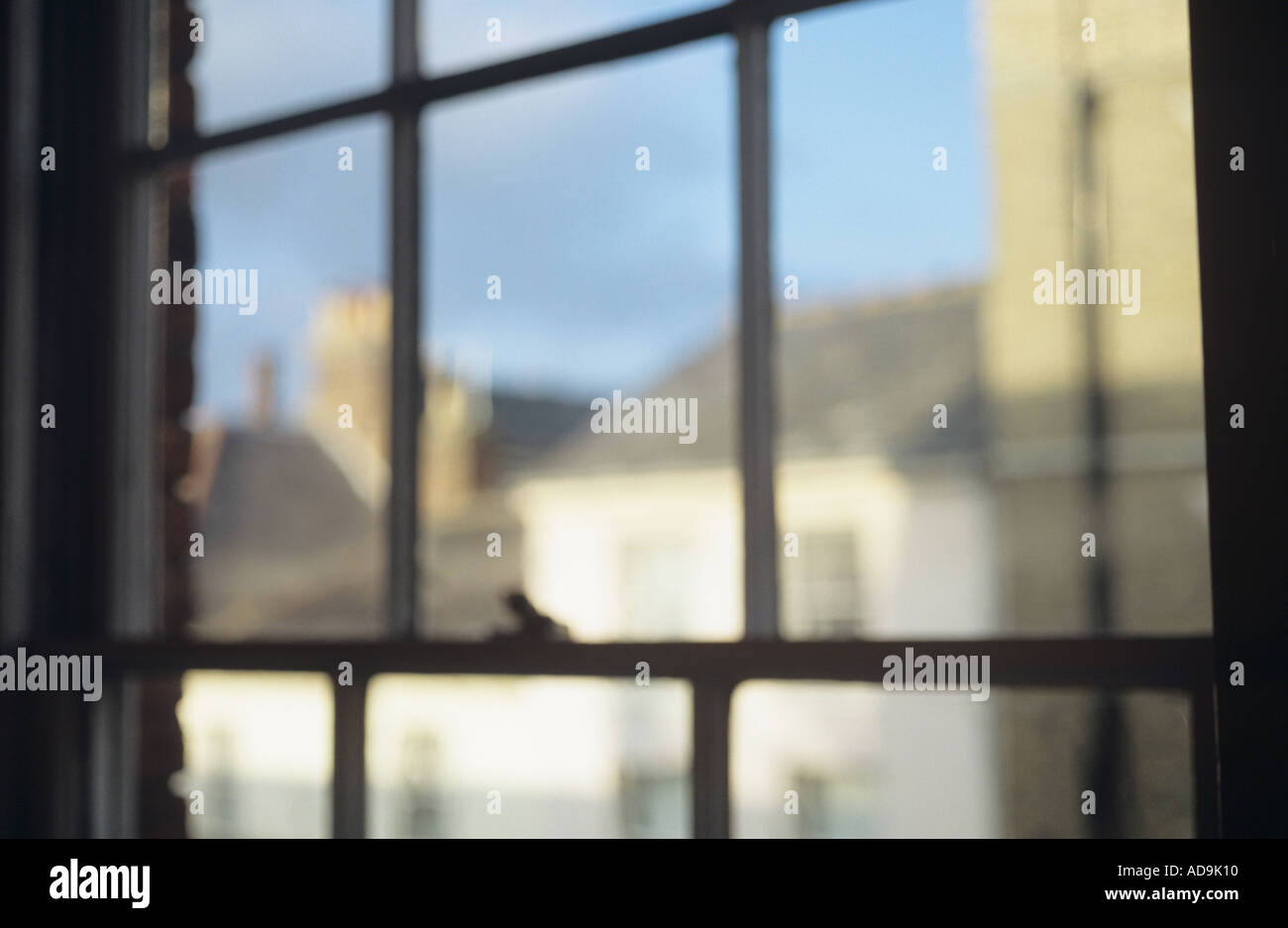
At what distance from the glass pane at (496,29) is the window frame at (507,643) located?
19mm

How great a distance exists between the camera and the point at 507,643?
5.88 ft

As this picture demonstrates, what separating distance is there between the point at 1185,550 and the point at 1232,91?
9463 mm

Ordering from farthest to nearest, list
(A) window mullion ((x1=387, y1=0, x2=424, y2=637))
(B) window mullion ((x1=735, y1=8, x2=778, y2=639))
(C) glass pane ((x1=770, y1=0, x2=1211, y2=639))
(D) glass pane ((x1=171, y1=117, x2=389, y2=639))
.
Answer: (C) glass pane ((x1=770, y1=0, x2=1211, y2=639))
(D) glass pane ((x1=171, y1=117, x2=389, y2=639))
(A) window mullion ((x1=387, y1=0, x2=424, y2=637))
(B) window mullion ((x1=735, y1=8, x2=778, y2=639))

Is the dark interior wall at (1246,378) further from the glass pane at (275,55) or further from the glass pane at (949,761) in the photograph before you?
the glass pane at (949,761)

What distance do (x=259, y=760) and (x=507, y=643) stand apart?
1.84 metres

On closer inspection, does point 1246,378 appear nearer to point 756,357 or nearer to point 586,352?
point 756,357

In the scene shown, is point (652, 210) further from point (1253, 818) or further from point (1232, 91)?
point (1253, 818)

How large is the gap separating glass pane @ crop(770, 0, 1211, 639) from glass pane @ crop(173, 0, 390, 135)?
18.5 ft

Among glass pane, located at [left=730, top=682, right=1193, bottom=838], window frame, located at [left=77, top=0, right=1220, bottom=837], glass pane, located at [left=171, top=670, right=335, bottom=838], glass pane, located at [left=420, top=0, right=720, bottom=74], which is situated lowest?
glass pane, located at [left=730, top=682, right=1193, bottom=838]

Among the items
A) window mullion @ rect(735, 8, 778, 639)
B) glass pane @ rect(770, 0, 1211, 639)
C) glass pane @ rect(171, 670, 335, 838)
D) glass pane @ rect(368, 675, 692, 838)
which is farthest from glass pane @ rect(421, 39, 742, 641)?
glass pane @ rect(770, 0, 1211, 639)

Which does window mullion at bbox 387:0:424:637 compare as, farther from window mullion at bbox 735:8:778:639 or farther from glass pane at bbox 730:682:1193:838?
glass pane at bbox 730:682:1193:838

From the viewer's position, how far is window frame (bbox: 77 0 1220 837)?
1.43 m
